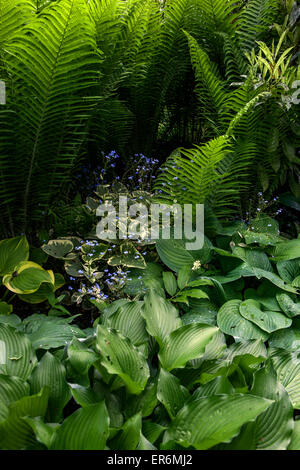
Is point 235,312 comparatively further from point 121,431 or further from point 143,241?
point 121,431

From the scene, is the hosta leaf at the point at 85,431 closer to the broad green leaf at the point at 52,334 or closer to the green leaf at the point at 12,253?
the broad green leaf at the point at 52,334

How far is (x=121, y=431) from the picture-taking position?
1.37 meters

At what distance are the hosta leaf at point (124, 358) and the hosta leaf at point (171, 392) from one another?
6 cm

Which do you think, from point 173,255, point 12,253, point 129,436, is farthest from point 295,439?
point 12,253

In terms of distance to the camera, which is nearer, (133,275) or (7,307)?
(7,307)

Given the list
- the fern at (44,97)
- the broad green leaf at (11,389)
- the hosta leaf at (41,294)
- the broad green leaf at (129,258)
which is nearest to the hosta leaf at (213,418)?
the broad green leaf at (11,389)

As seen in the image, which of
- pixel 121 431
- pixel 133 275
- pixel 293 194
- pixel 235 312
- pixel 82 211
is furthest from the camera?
pixel 293 194

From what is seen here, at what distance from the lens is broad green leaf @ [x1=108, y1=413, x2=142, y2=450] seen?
131 centimetres

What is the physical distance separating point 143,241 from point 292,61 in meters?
1.82

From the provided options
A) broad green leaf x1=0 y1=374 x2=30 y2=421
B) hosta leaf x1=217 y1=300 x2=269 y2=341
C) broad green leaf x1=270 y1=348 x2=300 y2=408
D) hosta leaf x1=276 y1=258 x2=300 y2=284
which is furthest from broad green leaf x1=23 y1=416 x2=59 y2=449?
hosta leaf x1=276 y1=258 x2=300 y2=284

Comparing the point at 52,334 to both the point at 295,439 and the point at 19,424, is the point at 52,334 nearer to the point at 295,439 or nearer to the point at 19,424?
the point at 19,424

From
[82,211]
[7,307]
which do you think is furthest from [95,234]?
[7,307]

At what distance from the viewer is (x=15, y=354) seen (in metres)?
1.64

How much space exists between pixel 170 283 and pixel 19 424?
3.73ft
